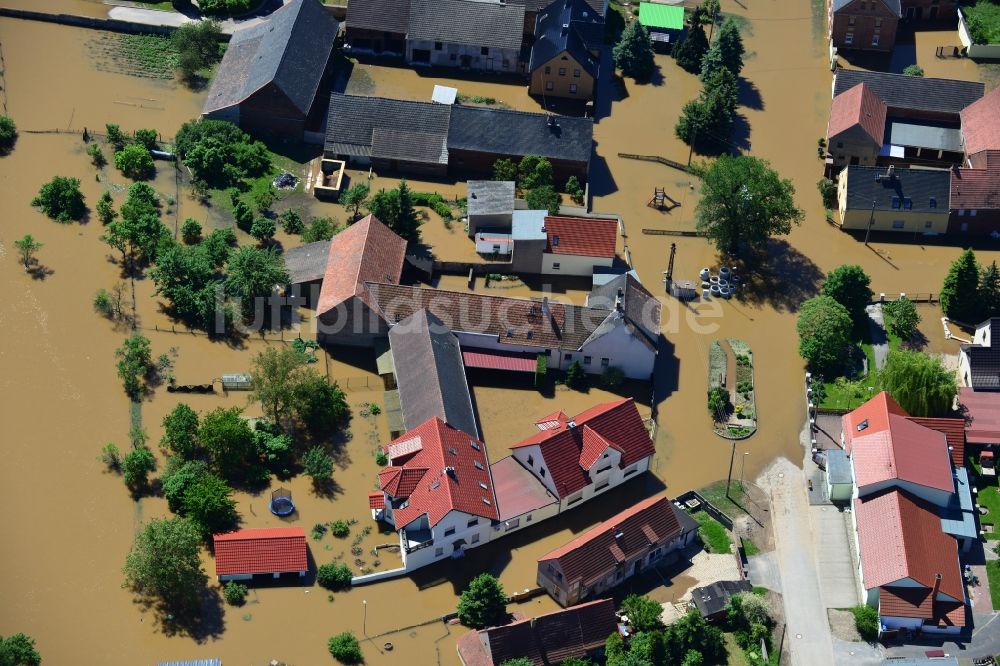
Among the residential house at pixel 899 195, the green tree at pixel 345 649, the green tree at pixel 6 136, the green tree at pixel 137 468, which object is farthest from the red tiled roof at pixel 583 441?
the green tree at pixel 6 136

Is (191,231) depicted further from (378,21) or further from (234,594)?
(234,594)

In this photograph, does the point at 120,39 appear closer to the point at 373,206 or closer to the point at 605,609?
Result: the point at 373,206

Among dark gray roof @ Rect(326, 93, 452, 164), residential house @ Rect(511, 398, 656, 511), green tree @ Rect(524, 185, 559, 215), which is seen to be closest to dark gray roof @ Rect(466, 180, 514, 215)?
green tree @ Rect(524, 185, 559, 215)

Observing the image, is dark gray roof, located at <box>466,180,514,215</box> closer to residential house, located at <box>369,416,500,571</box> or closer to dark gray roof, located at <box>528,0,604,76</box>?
dark gray roof, located at <box>528,0,604,76</box>

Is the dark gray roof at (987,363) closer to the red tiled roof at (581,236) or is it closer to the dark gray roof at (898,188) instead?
the dark gray roof at (898,188)

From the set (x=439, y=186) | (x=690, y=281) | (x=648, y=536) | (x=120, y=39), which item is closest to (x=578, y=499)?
(x=648, y=536)

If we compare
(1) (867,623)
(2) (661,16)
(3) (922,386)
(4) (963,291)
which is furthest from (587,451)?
(2) (661,16)
